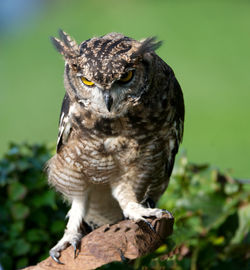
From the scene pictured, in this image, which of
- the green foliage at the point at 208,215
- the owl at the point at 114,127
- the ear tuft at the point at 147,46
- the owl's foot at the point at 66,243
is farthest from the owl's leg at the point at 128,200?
the ear tuft at the point at 147,46

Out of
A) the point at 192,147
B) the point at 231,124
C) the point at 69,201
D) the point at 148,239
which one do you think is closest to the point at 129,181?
the point at 69,201

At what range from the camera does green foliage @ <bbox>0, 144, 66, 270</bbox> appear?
3668 millimetres

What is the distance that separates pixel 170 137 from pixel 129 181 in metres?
0.42

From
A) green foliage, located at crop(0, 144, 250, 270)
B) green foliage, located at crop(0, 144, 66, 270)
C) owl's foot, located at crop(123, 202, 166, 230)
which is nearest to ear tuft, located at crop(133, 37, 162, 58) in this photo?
owl's foot, located at crop(123, 202, 166, 230)

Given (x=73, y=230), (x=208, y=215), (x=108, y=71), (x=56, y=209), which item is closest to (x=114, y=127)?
(x=108, y=71)

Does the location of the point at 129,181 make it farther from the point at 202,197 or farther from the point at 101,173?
the point at 202,197

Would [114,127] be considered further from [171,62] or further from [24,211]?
[171,62]

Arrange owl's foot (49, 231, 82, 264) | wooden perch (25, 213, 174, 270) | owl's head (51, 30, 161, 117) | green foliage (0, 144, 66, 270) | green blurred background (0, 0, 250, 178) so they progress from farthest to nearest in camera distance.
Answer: green blurred background (0, 0, 250, 178), green foliage (0, 144, 66, 270), owl's foot (49, 231, 82, 264), owl's head (51, 30, 161, 117), wooden perch (25, 213, 174, 270)

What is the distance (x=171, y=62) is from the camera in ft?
30.9

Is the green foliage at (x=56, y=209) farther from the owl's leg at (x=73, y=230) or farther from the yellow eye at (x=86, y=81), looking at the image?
the yellow eye at (x=86, y=81)

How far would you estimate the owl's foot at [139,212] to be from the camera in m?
2.90

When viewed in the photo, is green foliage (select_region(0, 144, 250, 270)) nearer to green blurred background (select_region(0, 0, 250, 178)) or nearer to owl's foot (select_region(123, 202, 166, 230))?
owl's foot (select_region(123, 202, 166, 230))

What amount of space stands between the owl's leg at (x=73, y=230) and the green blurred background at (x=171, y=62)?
297 centimetres

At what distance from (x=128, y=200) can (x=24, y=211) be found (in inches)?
32.3
